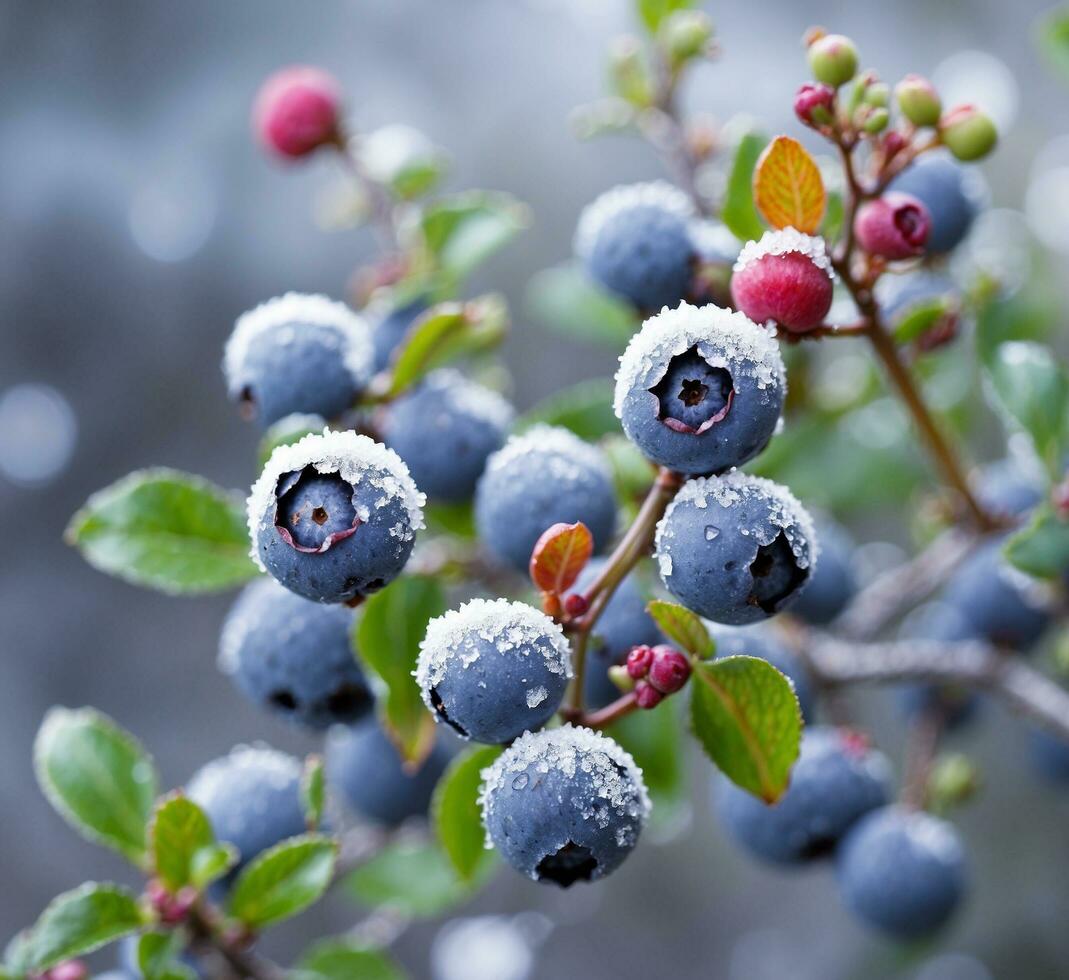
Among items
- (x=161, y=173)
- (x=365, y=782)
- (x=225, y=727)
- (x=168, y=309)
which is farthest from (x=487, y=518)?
(x=161, y=173)

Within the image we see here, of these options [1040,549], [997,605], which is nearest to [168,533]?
[1040,549]

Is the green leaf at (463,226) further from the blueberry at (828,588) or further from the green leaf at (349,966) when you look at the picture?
the green leaf at (349,966)

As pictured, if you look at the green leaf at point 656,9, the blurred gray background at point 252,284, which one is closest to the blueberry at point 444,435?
the green leaf at point 656,9

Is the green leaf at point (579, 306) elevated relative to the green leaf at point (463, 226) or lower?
lower

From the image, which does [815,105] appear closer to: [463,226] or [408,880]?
[463,226]

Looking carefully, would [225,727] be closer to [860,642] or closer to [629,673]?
[860,642]

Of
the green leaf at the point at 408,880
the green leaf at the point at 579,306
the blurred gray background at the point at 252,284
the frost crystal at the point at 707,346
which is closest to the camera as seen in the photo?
the frost crystal at the point at 707,346

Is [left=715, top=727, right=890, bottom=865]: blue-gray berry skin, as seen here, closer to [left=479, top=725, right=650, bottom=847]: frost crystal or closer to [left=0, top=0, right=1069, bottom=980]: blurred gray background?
[left=479, top=725, right=650, bottom=847]: frost crystal

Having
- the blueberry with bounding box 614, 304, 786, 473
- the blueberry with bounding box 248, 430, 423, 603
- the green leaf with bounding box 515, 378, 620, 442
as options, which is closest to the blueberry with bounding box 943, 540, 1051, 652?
the green leaf with bounding box 515, 378, 620, 442
